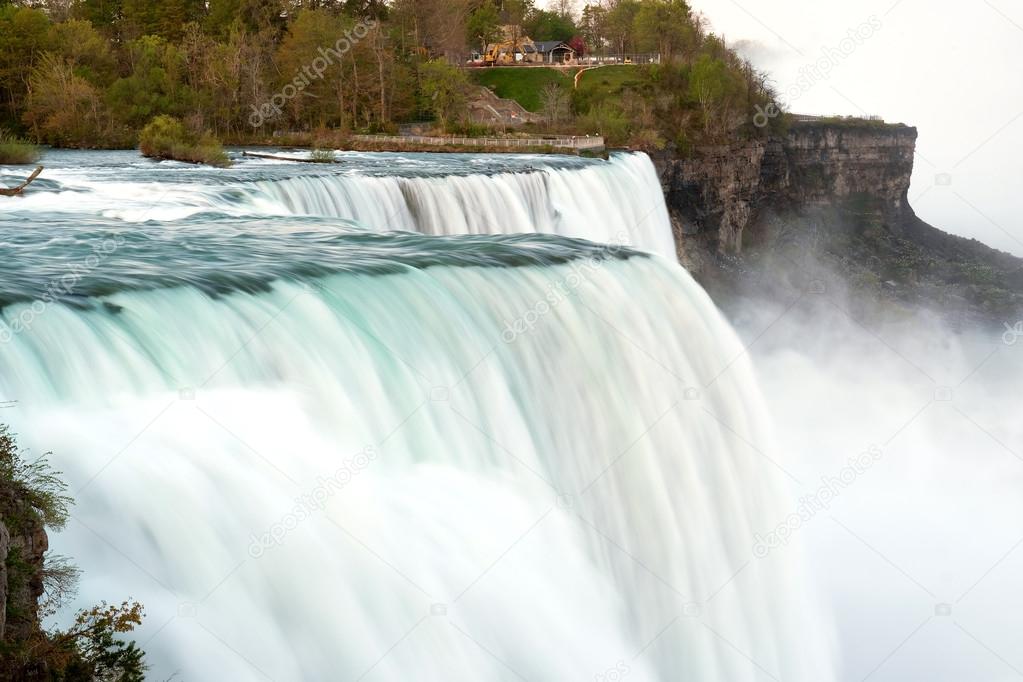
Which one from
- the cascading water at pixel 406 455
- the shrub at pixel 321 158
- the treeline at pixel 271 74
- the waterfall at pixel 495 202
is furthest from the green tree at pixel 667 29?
the cascading water at pixel 406 455

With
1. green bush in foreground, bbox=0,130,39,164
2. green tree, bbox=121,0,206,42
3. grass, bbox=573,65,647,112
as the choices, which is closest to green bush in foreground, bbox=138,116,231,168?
green bush in foreground, bbox=0,130,39,164

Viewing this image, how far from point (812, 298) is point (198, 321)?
40996mm

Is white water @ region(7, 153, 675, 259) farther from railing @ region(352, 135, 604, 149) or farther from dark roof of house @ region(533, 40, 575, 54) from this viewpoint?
dark roof of house @ region(533, 40, 575, 54)

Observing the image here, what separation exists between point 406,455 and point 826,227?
160ft

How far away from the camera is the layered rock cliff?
4631 centimetres

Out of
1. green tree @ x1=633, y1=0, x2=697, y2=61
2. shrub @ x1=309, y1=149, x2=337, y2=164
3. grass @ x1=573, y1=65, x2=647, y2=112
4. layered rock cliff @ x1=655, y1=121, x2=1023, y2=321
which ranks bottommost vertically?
layered rock cliff @ x1=655, y1=121, x2=1023, y2=321

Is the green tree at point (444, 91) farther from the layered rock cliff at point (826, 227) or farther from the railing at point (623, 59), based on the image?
the railing at point (623, 59)

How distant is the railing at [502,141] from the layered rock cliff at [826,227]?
3.81 meters

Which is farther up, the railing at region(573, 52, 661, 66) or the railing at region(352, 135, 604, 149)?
the railing at region(573, 52, 661, 66)

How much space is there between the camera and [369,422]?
9984 mm

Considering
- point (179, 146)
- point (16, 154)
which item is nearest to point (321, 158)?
point (179, 146)

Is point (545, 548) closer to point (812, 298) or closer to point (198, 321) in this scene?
point (198, 321)

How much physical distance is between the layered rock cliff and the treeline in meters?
2.82

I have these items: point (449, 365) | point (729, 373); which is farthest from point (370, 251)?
point (729, 373)
